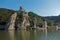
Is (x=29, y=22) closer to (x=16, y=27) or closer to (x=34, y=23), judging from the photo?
(x=34, y=23)

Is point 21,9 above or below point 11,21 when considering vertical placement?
above

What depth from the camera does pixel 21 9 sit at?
66.0 metres

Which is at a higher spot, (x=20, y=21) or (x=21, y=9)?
(x=21, y=9)

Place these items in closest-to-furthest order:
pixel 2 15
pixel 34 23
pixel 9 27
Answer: pixel 9 27, pixel 34 23, pixel 2 15

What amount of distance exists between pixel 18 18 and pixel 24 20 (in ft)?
7.77

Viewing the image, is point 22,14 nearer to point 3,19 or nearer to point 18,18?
point 18,18

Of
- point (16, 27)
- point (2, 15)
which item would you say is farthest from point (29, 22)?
point (2, 15)

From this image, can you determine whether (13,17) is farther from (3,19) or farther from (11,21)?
(3,19)

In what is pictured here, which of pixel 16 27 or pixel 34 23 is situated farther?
pixel 34 23

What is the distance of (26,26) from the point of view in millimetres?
63938

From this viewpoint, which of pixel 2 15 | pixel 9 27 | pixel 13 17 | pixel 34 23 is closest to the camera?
pixel 9 27

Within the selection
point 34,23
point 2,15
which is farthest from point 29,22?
point 2,15

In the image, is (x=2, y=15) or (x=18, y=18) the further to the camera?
(x=2, y=15)

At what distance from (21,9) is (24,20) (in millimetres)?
4329
